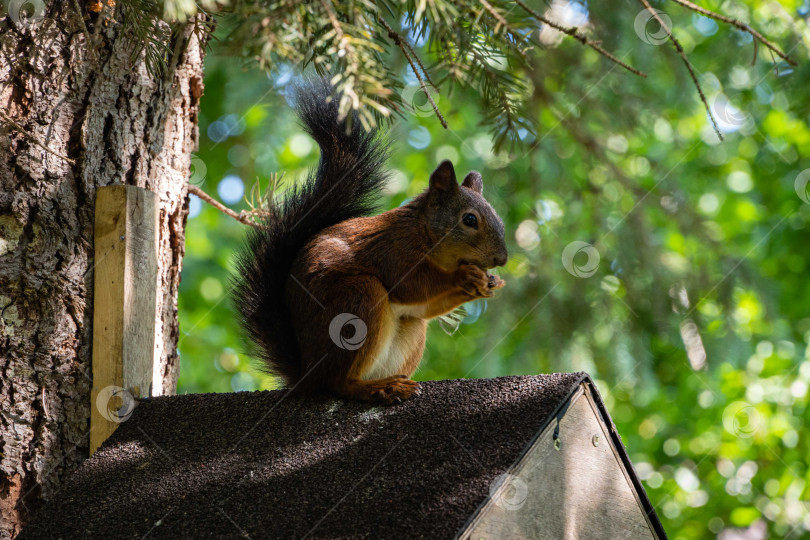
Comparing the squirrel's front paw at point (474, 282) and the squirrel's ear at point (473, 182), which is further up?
the squirrel's ear at point (473, 182)

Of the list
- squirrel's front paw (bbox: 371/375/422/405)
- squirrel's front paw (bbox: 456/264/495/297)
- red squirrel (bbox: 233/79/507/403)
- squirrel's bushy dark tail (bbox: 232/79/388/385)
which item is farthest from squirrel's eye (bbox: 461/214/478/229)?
squirrel's front paw (bbox: 371/375/422/405)

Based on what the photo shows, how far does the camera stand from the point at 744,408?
485cm

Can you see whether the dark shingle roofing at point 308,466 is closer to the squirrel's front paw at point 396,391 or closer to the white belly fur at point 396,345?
the squirrel's front paw at point 396,391

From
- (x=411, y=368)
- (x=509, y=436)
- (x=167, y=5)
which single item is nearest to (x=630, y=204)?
(x=411, y=368)

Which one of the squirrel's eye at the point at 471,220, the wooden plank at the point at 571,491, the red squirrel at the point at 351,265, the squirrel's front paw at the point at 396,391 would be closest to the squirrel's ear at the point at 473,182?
the red squirrel at the point at 351,265

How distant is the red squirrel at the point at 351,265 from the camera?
1.57m

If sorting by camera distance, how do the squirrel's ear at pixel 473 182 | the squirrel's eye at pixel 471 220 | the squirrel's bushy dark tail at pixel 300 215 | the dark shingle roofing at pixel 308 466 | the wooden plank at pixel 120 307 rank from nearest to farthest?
1. the dark shingle roofing at pixel 308 466
2. the wooden plank at pixel 120 307
3. the squirrel's bushy dark tail at pixel 300 215
4. the squirrel's eye at pixel 471 220
5. the squirrel's ear at pixel 473 182

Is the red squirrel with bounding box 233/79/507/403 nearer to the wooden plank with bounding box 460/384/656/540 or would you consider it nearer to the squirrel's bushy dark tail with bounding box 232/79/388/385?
the squirrel's bushy dark tail with bounding box 232/79/388/385

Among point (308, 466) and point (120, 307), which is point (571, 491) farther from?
point (120, 307)

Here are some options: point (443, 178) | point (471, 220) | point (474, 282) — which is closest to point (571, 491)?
point (474, 282)

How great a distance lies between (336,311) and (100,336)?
490mm

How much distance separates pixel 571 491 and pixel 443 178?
34.5 inches

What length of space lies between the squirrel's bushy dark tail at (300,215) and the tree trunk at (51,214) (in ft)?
0.94

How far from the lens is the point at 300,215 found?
1.78m
